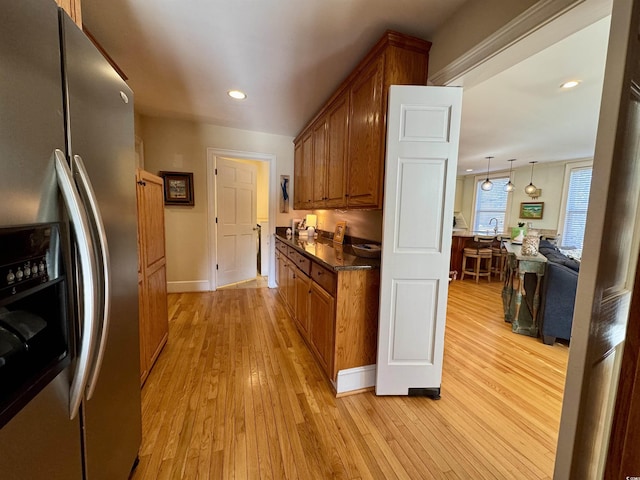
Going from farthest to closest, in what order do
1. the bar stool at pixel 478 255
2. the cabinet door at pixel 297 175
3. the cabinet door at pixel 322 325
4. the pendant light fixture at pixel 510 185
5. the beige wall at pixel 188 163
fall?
1. the pendant light fixture at pixel 510 185
2. the bar stool at pixel 478 255
3. the cabinet door at pixel 297 175
4. the beige wall at pixel 188 163
5. the cabinet door at pixel 322 325

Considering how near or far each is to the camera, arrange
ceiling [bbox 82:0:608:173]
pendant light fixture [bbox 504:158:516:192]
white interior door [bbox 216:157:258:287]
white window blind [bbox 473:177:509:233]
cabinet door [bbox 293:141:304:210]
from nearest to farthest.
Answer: ceiling [bbox 82:0:608:173]
cabinet door [bbox 293:141:304:210]
white interior door [bbox 216:157:258:287]
pendant light fixture [bbox 504:158:516:192]
white window blind [bbox 473:177:509:233]

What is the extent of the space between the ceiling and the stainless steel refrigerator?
1.11 m

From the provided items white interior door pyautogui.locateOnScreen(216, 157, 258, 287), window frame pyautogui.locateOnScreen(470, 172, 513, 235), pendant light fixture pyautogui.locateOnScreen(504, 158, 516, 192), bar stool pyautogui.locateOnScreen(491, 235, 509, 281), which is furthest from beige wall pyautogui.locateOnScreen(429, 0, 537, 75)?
window frame pyautogui.locateOnScreen(470, 172, 513, 235)

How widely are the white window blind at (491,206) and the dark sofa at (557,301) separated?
4.80m

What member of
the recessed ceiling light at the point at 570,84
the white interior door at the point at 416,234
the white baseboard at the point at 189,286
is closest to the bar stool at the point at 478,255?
the recessed ceiling light at the point at 570,84

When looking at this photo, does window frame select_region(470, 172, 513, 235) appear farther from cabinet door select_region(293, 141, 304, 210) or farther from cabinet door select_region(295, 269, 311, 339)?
cabinet door select_region(295, 269, 311, 339)

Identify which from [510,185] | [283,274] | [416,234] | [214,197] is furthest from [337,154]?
[510,185]

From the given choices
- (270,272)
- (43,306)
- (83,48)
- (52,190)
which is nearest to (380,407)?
(43,306)

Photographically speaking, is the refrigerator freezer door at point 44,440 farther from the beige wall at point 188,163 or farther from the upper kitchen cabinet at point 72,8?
the beige wall at point 188,163

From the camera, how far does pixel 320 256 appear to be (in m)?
2.08

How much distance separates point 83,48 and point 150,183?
4.42 feet

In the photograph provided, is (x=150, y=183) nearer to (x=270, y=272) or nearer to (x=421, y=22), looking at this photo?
(x=421, y=22)

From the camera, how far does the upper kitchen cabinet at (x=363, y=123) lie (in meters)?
1.72

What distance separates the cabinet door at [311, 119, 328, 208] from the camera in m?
2.78
